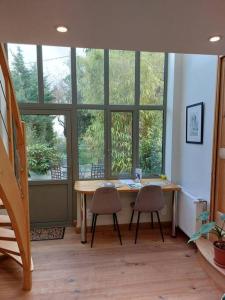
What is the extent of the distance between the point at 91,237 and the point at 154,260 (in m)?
1.09

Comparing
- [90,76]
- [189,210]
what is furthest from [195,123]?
[90,76]

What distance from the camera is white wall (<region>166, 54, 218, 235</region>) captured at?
2.98 m

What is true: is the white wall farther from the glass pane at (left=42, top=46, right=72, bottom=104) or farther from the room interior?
the glass pane at (left=42, top=46, right=72, bottom=104)

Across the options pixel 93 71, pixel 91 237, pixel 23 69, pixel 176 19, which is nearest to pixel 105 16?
pixel 176 19

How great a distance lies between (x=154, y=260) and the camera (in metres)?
2.92

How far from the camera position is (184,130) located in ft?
12.0

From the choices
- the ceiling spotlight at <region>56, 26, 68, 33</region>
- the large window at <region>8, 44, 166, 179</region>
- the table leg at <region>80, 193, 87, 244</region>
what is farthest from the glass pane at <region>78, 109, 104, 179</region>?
the ceiling spotlight at <region>56, 26, 68, 33</region>

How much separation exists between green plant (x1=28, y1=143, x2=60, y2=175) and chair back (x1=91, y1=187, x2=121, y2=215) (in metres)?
1.15

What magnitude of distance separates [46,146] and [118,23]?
2662 mm

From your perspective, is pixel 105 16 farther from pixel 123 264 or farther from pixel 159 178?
pixel 159 178

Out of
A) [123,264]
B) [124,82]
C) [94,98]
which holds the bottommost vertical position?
[123,264]

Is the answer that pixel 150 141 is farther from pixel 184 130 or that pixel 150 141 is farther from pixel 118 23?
pixel 118 23

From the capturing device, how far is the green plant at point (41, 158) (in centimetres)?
385

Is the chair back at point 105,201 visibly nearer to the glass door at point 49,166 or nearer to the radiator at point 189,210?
the glass door at point 49,166
